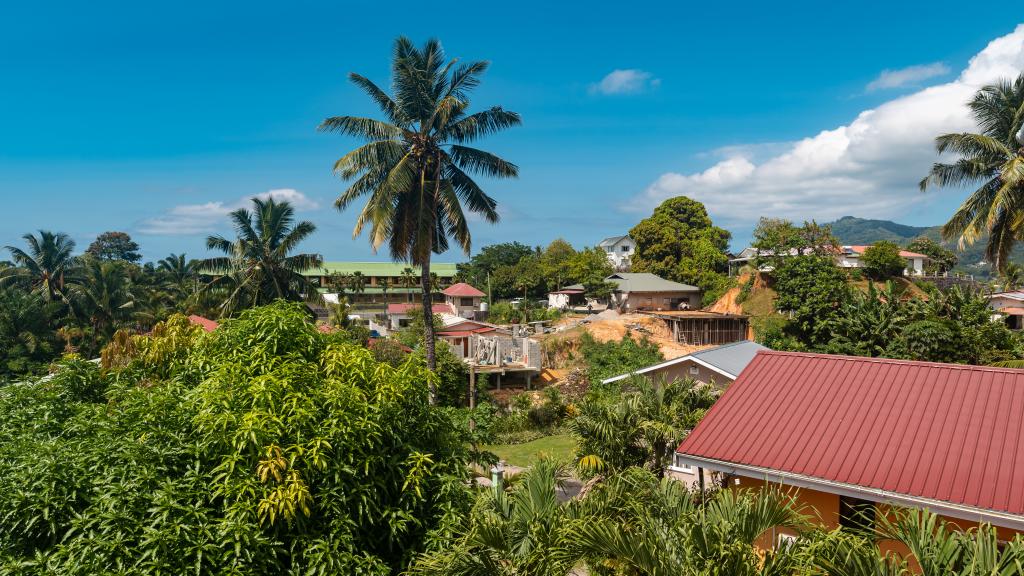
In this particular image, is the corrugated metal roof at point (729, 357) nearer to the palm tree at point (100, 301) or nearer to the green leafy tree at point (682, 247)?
the green leafy tree at point (682, 247)

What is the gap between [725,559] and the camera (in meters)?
5.06

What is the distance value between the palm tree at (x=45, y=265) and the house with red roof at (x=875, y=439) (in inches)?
1920

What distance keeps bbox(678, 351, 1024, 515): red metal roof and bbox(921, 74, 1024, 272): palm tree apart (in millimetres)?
13063

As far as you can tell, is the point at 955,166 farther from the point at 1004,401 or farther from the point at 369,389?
the point at 369,389

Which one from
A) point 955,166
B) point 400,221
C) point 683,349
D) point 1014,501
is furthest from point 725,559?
point 683,349

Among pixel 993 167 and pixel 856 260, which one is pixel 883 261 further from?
pixel 993 167

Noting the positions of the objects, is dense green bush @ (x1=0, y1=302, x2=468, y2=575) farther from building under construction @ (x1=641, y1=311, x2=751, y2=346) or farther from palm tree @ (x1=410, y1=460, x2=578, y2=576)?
building under construction @ (x1=641, y1=311, x2=751, y2=346)

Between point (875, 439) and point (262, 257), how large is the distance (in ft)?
77.4

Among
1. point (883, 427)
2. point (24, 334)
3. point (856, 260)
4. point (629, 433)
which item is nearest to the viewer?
point (883, 427)

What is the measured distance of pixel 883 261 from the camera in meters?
48.6

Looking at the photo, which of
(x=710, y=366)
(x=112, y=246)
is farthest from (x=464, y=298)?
(x=112, y=246)

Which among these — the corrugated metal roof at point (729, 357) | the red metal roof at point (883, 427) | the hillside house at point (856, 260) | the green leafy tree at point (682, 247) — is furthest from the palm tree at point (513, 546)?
the green leafy tree at point (682, 247)

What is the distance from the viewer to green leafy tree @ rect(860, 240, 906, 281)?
48.6 m

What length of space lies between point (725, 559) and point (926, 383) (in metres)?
7.08
